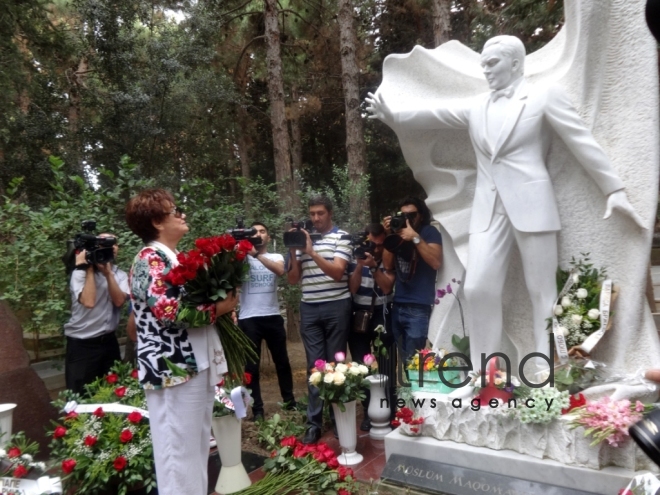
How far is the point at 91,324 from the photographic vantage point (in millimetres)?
3590

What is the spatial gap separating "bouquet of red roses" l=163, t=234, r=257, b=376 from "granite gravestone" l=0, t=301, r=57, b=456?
2419 mm

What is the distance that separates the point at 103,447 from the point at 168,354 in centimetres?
133

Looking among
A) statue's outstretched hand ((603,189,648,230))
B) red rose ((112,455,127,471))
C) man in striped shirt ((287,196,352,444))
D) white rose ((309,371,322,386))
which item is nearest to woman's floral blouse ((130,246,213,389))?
red rose ((112,455,127,471))

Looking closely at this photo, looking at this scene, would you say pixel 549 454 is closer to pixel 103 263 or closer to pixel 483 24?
pixel 103 263

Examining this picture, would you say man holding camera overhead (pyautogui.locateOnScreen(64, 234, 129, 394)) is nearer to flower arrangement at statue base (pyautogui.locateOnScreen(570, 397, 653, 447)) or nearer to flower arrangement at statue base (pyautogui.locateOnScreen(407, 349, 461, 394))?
flower arrangement at statue base (pyautogui.locateOnScreen(407, 349, 461, 394))

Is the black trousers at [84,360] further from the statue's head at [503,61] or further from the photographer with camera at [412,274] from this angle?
the statue's head at [503,61]

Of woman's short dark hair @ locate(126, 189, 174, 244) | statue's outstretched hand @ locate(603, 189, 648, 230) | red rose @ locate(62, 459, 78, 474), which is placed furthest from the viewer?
statue's outstretched hand @ locate(603, 189, 648, 230)

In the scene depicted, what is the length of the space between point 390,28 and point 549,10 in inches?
197

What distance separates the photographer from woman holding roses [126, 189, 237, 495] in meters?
2.13

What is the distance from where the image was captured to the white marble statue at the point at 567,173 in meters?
3.03

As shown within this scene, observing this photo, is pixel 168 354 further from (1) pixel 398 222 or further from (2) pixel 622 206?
(2) pixel 622 206

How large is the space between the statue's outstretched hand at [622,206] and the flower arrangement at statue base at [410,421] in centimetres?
163

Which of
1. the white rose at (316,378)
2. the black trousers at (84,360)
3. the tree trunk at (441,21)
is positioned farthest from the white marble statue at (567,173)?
the tree trunk at (441,21)

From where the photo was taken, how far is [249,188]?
19.1 feet
